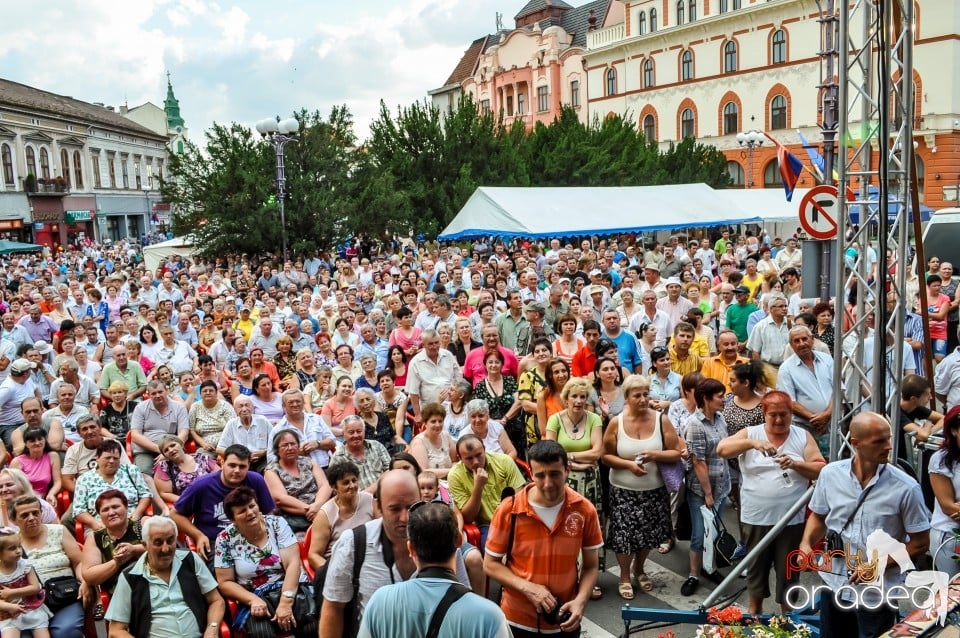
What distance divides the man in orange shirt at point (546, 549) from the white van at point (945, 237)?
406 inches

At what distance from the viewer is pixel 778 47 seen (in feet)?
138

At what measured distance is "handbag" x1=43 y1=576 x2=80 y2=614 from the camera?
16.1 ft

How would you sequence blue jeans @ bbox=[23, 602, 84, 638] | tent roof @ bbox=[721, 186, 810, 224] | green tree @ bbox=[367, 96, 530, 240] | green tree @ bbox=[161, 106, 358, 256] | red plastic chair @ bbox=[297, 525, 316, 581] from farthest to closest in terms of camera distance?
1. green tree @ bbox=[367, 96, 530, 240]
2. tent roof @ bbox=[721, 186, 810, 224]
3. green tree @ bbox=[161, 106, 358, 256]
4. red plastic chair @ bbox=[297, 525, 316, 581]
5. blue jeans @ bbox=[23, 602, 84, 638]

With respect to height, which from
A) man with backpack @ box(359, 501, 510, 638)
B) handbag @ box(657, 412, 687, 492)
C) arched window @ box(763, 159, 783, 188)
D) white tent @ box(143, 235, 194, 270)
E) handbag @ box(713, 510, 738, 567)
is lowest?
handbag @ box(713, 510, 738, 567)

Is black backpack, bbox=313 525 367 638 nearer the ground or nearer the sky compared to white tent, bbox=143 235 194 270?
nearer the ground

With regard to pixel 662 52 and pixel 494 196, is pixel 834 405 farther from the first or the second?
Result: pixel 662 52

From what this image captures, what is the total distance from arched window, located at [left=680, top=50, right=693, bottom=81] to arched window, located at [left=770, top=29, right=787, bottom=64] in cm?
509

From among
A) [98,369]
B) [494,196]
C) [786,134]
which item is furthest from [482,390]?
[786,134]

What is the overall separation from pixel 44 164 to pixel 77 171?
382cm

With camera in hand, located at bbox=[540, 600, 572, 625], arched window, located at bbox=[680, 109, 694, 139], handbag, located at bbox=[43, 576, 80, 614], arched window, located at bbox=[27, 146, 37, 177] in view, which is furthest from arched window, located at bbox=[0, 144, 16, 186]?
camera in hand, located at bbox=[540, 600, 572, 625]

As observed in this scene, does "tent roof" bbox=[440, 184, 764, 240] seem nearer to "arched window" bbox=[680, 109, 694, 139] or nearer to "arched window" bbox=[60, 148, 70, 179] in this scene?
"arched window" bbox=[680, 109, 694, 139]

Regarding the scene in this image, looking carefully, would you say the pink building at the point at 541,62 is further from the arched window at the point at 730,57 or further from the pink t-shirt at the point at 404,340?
the pink t-shirt at the point at 404,340

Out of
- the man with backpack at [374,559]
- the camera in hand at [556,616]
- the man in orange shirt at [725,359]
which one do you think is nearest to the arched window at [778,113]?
the man in orange shirt at [725,359]

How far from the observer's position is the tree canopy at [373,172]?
21672 mm
